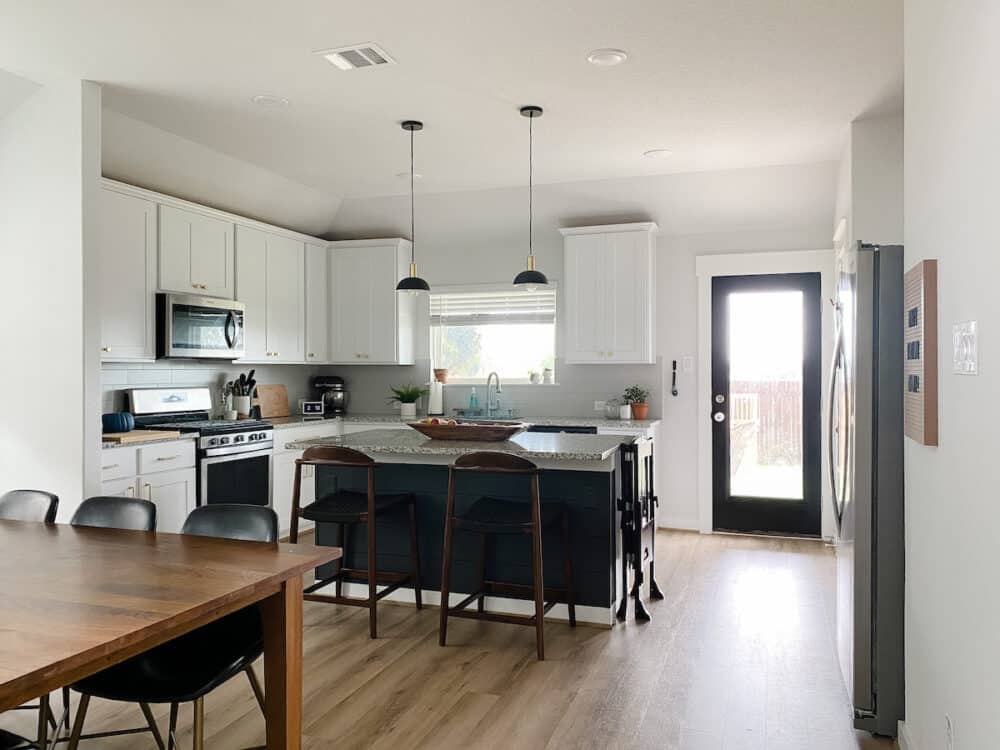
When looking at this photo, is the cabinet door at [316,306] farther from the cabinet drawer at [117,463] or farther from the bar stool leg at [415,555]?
the bar stool leg at [415,555]

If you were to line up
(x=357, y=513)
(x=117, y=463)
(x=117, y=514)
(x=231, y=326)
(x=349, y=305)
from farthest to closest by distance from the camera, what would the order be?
(x=349, y=305) → (x=231, y=326) → (x=117, y=463) → (x=357, y=513) → (x=117, y=514)

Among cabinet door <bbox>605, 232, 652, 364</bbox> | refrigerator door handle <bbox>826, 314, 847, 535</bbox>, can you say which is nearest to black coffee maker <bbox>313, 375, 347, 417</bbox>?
cabinet door <bbox>605, 232, 652, 364</bbox>

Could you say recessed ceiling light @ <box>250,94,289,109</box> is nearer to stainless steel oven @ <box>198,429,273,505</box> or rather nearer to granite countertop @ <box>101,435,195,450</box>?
granite countertop @ <box>101,435,195,450</box>

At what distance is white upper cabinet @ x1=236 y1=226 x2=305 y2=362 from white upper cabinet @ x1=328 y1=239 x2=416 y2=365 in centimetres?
39

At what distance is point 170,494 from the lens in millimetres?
4699

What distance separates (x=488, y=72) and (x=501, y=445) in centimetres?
185

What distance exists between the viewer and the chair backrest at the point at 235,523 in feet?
8.70

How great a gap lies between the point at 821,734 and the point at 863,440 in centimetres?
107

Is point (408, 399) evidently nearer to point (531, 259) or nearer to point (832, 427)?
point (531, 259)

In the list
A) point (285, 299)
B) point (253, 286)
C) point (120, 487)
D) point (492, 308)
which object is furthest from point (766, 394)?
point (120, 487)

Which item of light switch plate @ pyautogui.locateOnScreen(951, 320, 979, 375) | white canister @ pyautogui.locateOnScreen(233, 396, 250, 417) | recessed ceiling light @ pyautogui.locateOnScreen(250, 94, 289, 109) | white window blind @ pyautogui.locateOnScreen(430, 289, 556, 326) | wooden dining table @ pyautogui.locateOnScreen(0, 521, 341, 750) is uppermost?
recessed ceiling light @ pyautogui.locateOnScreen(250, 94, 289, 109)

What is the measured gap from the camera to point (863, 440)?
278cm

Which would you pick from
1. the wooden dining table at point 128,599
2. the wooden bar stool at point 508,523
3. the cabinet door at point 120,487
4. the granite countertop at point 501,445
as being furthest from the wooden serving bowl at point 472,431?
the wooden dining table at point 128,599

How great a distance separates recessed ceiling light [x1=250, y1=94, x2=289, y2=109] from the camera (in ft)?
13.2
